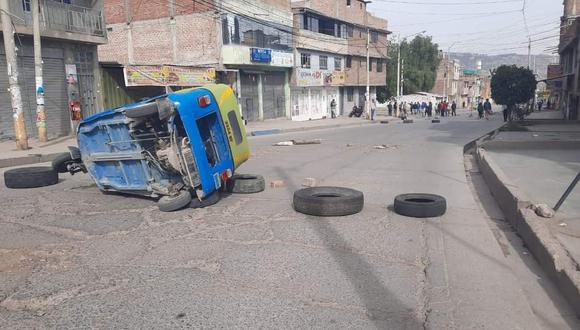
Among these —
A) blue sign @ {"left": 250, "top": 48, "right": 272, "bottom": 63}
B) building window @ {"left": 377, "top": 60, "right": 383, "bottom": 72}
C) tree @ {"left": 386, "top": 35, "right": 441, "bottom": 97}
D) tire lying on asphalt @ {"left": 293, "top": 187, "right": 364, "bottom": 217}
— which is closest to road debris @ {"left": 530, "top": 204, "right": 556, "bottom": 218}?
tire lying on asphalt @ {"left": 293, "top": 187, "right": 364, "bottom": 217}

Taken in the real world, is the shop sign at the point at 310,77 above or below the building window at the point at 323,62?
below

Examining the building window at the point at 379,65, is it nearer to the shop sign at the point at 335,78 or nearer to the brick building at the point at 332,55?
the brick building at the point at 332,55

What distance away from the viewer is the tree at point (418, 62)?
7488cm

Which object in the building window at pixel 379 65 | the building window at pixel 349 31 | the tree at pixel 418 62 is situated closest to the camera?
the building window at pixel 349 31

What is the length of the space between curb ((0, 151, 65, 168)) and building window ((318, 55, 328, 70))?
33.6 meters

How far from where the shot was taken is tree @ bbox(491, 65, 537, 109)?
116 feet

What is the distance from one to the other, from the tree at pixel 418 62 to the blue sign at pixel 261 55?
41.4m

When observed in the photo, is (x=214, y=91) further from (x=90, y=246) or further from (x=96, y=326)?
(x=96, y=326)

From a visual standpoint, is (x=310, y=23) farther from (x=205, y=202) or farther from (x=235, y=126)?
(x=205, y=202)

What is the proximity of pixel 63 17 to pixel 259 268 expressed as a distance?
22.0 m

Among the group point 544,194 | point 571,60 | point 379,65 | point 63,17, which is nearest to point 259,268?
point 544,194

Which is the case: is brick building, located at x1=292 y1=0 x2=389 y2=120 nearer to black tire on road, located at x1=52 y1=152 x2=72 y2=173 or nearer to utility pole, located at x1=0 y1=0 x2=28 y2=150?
utility pole, located at x1=0 y1=0 x2=28 y2=150

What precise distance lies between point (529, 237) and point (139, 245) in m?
4.94


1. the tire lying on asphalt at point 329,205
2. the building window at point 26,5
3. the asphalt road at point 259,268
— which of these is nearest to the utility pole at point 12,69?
the building window at point 26,5
